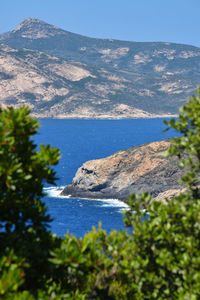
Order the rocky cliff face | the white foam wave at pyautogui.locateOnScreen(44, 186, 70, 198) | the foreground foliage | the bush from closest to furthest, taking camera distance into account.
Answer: the bush → the foreground foliage → the rocky cliff face → the white foam wave at pyautogui.locateOnScreen(44, 186, 70, 198)

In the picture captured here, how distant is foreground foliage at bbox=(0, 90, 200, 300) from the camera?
12188 mm

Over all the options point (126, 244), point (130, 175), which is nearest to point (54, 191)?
point (130, 175)

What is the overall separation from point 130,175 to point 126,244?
3881 inches

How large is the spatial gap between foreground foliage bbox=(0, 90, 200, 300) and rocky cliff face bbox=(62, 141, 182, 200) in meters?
93.8

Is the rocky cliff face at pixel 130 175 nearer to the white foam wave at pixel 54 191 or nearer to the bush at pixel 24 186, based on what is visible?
the white foam wave at pixel 54 191

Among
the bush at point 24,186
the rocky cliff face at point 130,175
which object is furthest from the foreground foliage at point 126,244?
the rocky cliff face at point 130,175

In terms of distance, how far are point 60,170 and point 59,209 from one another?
59.3 meters

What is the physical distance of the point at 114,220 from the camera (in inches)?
3799

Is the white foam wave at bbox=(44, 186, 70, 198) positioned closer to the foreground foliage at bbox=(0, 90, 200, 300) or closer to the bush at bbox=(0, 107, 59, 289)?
the foreground foliage at bbox=(0, 90, 200, 300)

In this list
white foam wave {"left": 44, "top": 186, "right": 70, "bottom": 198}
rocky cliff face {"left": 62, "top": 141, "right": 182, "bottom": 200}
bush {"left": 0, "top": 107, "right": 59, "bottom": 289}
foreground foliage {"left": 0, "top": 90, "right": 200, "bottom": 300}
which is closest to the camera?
bush {"left": 0, "top": 107, "right": 59, "bottom": 289}

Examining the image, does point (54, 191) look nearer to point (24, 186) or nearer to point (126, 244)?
point (126, 244)

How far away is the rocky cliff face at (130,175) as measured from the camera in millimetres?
109312

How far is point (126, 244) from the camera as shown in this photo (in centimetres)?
1427

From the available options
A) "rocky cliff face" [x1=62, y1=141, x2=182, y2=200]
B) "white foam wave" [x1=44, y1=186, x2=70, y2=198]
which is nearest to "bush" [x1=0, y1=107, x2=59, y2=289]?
"rocky cliff face" [x1=62, y1=141, x2=182, y2=200]
